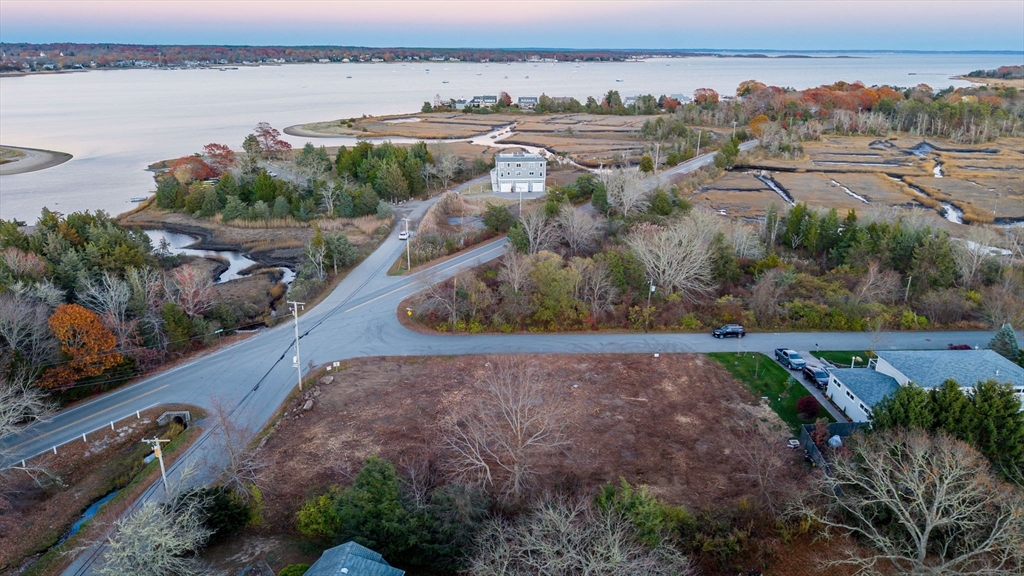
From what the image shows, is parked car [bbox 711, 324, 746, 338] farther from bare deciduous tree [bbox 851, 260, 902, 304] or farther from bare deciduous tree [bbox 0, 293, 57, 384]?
bare deciduous tree [bbox 0, 293, 57, 384]

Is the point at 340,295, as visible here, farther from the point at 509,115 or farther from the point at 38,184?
the point at 509,115

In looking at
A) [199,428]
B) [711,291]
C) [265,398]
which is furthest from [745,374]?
[199,428]

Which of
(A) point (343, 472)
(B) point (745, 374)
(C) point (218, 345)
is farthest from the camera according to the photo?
(C) point (218, 345)

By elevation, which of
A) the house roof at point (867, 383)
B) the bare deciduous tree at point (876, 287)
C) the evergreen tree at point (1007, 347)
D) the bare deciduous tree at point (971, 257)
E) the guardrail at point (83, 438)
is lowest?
the guardrail at point (83, 438)

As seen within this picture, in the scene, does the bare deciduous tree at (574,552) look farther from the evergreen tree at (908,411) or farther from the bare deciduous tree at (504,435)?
the evergreen tree at (908,411)

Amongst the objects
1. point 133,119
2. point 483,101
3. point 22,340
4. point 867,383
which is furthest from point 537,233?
A: point 133,119

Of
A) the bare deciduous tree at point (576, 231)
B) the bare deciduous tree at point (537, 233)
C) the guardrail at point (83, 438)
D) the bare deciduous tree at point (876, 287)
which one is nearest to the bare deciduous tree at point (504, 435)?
the bare deciduous tree at point (537, 233)

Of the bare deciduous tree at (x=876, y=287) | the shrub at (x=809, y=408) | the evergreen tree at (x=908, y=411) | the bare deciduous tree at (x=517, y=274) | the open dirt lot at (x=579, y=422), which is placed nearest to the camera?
the evergreen tree at (x=908, y=411)
